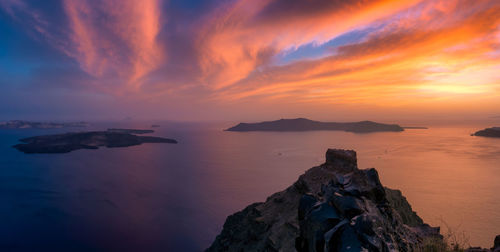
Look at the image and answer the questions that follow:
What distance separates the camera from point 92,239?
3488cm

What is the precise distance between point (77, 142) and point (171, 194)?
115176mm

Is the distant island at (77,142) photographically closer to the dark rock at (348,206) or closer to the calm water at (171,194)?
the calm water at (171,194)

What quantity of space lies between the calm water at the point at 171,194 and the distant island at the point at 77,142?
968 inches

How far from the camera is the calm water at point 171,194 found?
118 feet

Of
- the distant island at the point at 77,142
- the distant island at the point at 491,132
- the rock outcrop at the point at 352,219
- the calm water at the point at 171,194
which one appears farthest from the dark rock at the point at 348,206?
the distant island at the point at 491,132

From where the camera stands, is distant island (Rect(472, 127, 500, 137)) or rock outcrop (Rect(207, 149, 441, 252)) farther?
distant island (Rect(472, 127, 500, 137))

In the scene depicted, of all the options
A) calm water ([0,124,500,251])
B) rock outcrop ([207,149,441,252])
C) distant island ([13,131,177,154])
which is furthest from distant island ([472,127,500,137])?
distant island ([13,131,177,154])

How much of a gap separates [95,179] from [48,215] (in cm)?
2474

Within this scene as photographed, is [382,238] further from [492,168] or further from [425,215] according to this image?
[492,168]

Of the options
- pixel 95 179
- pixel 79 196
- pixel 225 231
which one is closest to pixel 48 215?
pixel 79 196

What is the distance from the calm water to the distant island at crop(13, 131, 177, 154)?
2458cm

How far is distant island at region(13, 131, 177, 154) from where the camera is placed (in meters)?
118

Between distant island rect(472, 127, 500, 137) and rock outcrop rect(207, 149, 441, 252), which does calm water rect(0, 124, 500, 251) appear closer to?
rock outcrop rect(207, 149, 441, 252)

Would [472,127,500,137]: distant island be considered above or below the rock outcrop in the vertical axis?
below
